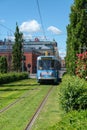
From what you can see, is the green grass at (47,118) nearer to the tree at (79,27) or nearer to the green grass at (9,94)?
the green grass at (9,94)

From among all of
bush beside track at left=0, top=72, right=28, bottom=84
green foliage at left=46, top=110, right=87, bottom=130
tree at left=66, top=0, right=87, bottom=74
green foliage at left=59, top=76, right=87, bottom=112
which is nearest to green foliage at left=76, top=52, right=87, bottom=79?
tree at left=66, top=0, right=87, bottom=74

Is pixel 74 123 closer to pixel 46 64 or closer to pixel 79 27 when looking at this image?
pixel 79 27

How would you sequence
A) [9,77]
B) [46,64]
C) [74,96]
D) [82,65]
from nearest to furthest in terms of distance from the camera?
[74,96] < [82,65] < [46,64] < [9,77]

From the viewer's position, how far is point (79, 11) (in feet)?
91.9

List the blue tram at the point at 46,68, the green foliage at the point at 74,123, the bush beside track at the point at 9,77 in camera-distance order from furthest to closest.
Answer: the bush beside track at the point at 9,77 < the blue tram at the point at 46,68 < the green foliage at the point at 74,123

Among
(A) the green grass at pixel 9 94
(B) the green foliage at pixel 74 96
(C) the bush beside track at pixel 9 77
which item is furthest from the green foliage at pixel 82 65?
(C) the bush beside track at pixel 9 77

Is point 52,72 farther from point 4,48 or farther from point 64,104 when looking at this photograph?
point 4,48

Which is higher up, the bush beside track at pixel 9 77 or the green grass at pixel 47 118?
the bush beside track at pixel 9 77

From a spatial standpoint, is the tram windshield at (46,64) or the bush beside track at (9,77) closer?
the tram windshield at (46,64)

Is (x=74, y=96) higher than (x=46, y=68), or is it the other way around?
(x=46, y=68)

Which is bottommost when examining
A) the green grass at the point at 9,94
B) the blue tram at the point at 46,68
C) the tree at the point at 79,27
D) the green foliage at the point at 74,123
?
the green grass at the point at 9,94

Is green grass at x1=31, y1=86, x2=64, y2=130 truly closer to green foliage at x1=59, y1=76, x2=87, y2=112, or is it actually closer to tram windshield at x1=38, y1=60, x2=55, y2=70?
green foliage at x1=59, y1=76, x2=87, y2=112

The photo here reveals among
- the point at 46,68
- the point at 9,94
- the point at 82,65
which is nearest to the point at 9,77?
the point at 46,68

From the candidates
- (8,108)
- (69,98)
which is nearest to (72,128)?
(69,98)
